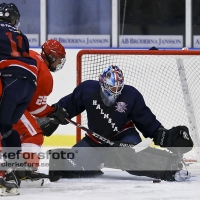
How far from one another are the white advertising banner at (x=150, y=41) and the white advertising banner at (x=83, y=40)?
160 millimetres

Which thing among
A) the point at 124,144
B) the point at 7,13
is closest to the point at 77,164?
the point at 124,144

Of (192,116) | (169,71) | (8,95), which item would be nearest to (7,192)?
(8,95)

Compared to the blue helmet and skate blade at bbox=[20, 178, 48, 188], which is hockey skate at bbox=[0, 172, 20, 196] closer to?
skate blade at bbox=[20, 178, 48, 188]

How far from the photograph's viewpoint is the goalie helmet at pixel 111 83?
4602mm

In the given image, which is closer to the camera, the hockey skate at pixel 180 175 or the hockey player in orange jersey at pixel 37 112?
the hockey player in orange jersey at pixel 37 112

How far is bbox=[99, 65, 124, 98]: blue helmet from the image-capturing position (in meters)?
4.60

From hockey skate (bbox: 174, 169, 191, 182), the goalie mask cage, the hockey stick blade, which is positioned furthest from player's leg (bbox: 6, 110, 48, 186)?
the goalie mask cage

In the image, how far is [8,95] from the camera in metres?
3.90

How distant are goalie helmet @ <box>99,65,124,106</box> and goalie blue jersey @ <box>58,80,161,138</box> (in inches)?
3.0

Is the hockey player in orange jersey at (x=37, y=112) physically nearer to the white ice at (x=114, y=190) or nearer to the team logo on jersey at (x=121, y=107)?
the white ice at (x=114, y=190)

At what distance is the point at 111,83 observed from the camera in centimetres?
460

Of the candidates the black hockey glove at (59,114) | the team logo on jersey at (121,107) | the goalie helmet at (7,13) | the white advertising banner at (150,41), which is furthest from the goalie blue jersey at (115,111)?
the white advertising banner at (150,41)

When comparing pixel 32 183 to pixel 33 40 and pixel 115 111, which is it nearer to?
pixel 115 111

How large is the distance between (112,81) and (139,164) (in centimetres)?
54
